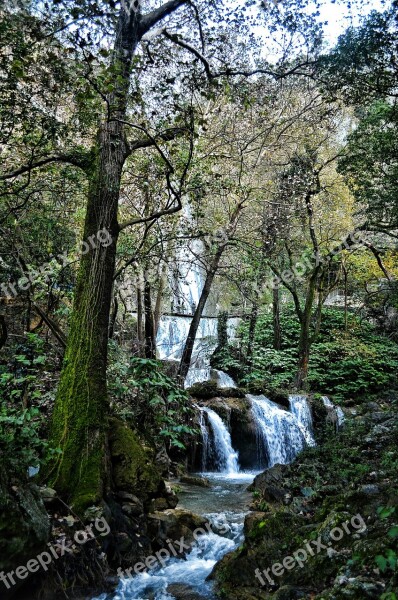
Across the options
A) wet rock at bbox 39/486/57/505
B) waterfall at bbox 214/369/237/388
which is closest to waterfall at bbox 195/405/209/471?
waterfall at bbox 214/369/237/388

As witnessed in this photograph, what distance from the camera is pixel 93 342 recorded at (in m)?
5.39

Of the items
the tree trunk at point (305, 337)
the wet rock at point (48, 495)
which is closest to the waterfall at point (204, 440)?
the tree trunk at point (305, 337)

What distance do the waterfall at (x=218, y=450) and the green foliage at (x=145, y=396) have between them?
13.1 ft

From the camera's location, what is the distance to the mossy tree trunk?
4.87 metres

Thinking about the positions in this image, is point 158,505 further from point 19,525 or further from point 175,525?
point 19,525

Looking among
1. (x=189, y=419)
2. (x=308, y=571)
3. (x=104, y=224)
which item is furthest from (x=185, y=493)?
(x=104, y=224)

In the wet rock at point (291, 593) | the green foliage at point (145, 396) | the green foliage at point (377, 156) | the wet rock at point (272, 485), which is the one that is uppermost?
the green foliage at point (377, 156)

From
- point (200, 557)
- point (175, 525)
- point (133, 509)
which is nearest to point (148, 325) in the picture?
point (175, 525)

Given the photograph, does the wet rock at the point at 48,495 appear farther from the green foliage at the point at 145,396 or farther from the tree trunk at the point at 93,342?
the green foliage at the point at 145,396

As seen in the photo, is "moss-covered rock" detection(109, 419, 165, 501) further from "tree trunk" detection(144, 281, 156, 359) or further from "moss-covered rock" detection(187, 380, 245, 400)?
"moss-covered rock" detection(187, 380, 245, 400)

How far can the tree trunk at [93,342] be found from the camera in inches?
191

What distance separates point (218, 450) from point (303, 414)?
321cm

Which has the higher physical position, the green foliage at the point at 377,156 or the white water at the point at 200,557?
the green foliage at the point at 377,156

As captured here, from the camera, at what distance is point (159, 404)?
751 cm
